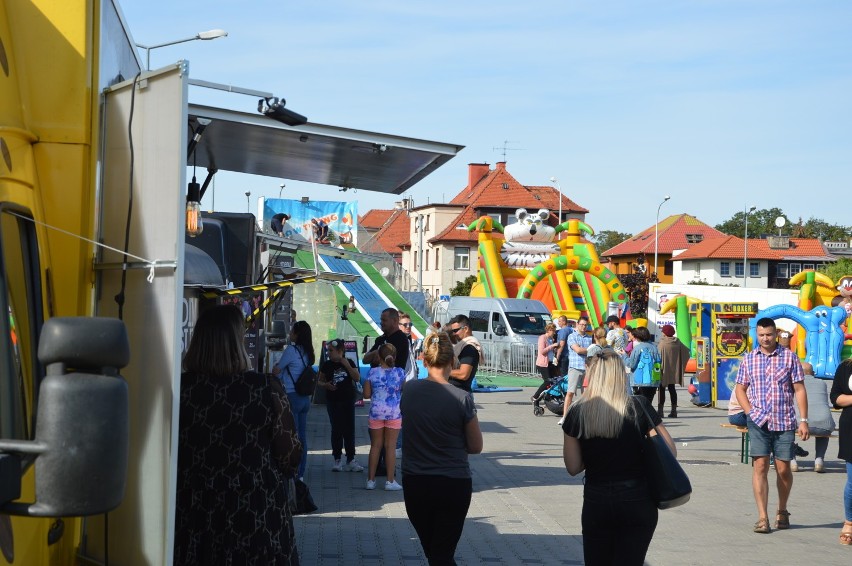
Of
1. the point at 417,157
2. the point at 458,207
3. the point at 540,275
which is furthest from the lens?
the point at 458,207

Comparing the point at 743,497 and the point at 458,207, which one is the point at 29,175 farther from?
the point at 458,207

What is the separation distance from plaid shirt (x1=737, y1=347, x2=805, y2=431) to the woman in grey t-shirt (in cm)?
397

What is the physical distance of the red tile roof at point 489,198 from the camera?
90562 millimetres

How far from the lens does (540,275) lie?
41.1 metres

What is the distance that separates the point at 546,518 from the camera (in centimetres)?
1041

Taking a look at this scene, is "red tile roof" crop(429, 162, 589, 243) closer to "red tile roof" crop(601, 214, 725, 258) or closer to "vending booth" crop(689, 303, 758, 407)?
"red tile roof" crop(601, 214, 725, 258)

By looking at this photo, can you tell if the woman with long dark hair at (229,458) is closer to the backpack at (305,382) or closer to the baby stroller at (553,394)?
the backpack at (305,382)

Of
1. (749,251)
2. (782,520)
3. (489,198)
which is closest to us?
(782,520)

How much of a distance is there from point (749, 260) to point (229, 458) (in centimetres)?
10202

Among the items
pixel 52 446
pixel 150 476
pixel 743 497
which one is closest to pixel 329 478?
pixel 743 497

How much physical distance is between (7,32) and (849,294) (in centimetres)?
2394

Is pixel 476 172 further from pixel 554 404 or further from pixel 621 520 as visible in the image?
pixel 621 520

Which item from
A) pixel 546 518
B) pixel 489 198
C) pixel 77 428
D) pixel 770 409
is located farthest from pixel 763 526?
pixel 489 198

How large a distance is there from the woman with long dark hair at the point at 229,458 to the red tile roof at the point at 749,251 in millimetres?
98059
